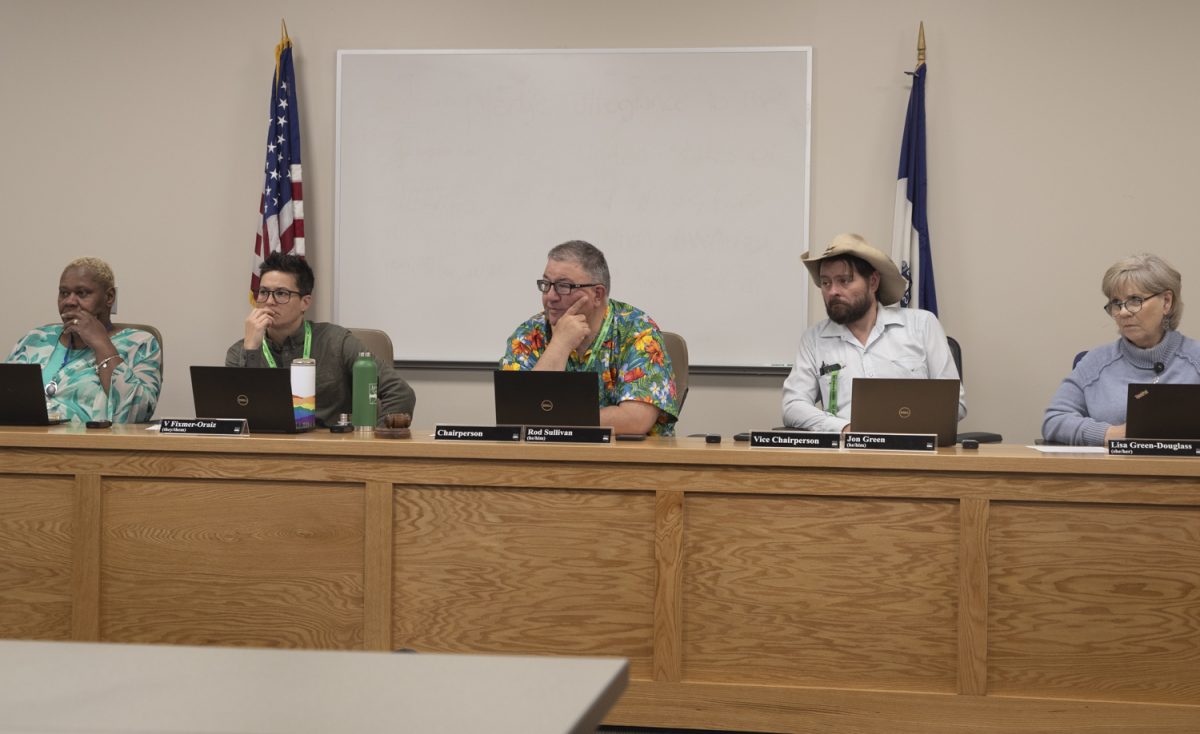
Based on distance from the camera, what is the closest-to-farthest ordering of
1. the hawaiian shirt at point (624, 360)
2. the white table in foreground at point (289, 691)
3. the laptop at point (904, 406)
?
the white table in foreground at point (289, 691), the laptop at point (904, 406), the hawaiian shirt at point (624, 360)

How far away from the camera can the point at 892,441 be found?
2359 millimetres

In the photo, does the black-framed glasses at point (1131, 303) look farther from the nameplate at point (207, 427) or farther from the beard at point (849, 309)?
the nameplate at point (207, 427)

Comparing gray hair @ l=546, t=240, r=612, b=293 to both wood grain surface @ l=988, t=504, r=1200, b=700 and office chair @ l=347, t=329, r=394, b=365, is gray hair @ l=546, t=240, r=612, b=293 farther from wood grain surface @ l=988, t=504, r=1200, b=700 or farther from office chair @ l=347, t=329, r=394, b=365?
wood grain surface @ l=988, t=504, r=1200, b=700

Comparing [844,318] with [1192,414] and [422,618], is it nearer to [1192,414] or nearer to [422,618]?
[1192,414]

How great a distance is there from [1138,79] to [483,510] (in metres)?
3.23

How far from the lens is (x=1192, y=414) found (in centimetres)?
236

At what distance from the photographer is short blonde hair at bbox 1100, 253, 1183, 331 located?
2926mm

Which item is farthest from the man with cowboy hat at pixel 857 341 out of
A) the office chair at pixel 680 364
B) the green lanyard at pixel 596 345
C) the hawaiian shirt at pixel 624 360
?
the green lanyard at pixel 596 345

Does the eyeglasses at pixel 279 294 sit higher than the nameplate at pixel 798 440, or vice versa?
the eyeglasses at pixel 279 294

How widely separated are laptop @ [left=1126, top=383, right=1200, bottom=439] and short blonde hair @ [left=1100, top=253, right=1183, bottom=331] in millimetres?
662

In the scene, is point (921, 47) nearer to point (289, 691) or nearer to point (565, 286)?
point (565, 286)

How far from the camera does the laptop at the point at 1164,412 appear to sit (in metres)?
2.36

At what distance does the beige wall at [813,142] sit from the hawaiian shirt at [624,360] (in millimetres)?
1230

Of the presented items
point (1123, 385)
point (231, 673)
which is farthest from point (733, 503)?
point (231, 673)
